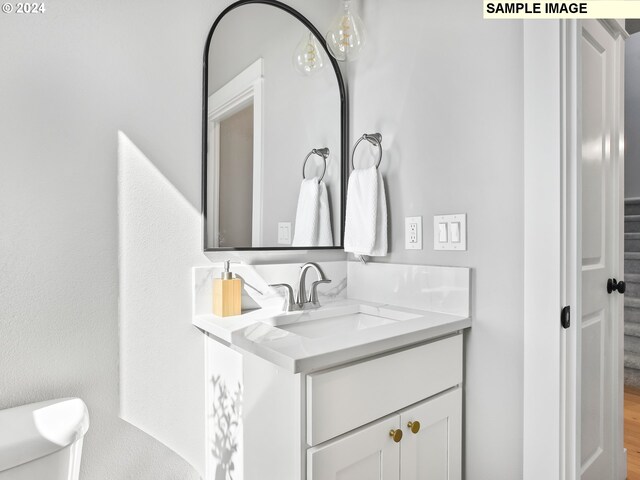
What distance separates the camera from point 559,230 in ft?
3.60

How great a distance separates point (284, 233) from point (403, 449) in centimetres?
84

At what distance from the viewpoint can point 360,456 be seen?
979mm

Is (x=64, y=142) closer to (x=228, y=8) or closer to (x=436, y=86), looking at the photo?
(x=228, y=8)

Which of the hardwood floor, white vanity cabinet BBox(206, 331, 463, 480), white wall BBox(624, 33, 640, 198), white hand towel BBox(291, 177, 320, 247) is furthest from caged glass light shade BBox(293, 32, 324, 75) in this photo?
white wall BBox(624, 33, 640, 198)

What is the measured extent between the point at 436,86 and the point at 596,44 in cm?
64

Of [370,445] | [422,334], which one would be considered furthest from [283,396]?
[422,334]

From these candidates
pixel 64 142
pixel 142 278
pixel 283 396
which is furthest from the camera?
pixel 142 278

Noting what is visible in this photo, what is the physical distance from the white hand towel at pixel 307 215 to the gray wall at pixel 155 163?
192mm

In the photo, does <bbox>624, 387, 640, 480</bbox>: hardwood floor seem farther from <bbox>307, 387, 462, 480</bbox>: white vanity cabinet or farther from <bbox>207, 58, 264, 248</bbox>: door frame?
<bbox>207, 58, 264, 248</bbox>: door frame

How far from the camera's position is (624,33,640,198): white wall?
10.9 ft

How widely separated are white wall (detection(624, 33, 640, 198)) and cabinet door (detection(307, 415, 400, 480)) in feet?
11.5

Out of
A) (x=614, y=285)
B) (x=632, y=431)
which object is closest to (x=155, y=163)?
(x=614, y=285)

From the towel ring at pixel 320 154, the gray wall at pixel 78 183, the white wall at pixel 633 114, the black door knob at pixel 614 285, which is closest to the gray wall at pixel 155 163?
the gray wall at pixel 78 183

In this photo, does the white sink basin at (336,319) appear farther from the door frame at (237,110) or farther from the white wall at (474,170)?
the door frame at (237,110)
